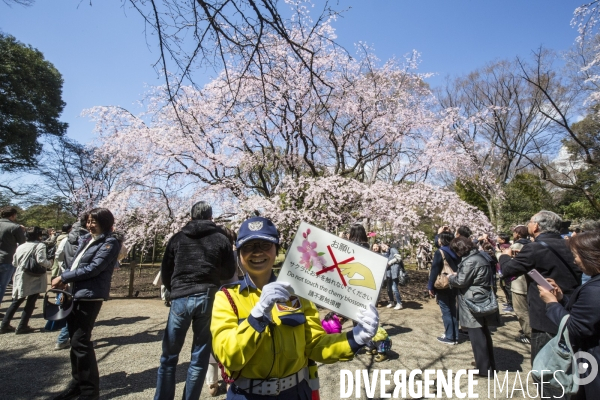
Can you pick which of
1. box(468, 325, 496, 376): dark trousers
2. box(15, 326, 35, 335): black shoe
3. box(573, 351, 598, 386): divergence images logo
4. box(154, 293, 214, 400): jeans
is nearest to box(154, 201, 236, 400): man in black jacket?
box(154, 293, 214, 400): jeans

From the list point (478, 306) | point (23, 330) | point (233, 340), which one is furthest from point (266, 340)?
point (23, 330)

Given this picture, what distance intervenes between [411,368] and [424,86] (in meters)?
11.6

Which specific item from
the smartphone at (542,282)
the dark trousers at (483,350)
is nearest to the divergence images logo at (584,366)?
the smartphone at (542,282)

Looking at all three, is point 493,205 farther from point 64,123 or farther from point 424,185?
point 64,123

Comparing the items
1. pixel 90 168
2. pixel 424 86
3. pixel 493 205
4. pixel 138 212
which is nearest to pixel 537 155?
pixel 493 205

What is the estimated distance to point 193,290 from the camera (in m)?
2.70

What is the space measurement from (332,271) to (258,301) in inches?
18.3

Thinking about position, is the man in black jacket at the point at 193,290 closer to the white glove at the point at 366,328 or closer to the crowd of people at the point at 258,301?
the crowd of people at the point at 258,301

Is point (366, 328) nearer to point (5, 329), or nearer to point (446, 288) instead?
point (446, 288)

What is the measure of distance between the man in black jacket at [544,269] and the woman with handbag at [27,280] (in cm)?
655

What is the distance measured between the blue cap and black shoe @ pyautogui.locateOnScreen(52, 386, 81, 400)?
2.64 metres

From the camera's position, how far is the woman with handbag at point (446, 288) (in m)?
4.91

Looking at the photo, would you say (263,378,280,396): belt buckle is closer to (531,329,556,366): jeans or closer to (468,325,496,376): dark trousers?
(531,329,556,366): jeans

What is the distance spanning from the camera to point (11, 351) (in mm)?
4312
